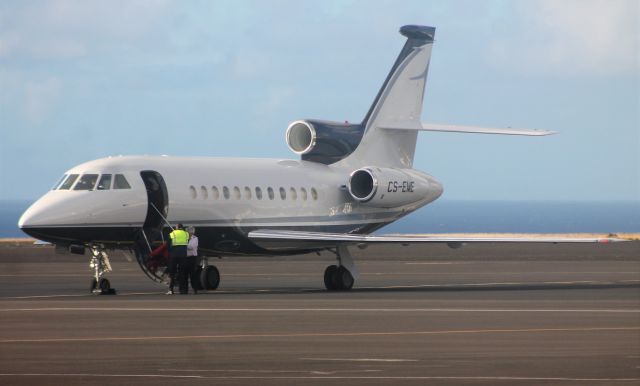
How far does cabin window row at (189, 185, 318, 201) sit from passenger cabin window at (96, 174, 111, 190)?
7.02 ft

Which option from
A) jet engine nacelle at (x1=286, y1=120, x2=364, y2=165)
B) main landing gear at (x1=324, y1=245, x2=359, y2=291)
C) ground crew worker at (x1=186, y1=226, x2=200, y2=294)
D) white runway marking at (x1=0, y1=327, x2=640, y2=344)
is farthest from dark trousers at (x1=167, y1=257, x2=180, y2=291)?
white runway marking at (x1=0, y1=327, x2=640, y2=344)

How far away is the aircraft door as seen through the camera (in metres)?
30.4

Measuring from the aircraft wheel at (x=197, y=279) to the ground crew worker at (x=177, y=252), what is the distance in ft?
2.68

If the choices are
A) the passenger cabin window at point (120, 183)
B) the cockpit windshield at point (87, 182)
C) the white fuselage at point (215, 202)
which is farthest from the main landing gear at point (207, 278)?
the cockpit windshield at point (87, 182)

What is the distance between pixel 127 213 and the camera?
29969 mm

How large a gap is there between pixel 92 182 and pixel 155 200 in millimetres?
1502

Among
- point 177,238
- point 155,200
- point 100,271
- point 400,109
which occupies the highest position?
point 400,109

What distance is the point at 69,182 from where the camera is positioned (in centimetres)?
3012

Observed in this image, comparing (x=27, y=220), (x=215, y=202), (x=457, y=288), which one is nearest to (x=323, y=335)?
(x=27, y=220)

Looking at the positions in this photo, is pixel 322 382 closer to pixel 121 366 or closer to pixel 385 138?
pixel 121 366

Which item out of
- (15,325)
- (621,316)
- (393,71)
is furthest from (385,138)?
(15,325)

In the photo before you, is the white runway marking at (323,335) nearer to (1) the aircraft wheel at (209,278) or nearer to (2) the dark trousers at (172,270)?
(2) the dark trousers at (172,270)

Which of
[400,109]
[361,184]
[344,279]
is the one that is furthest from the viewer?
[400,109]

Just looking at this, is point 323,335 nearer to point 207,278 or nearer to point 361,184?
point 207,278
